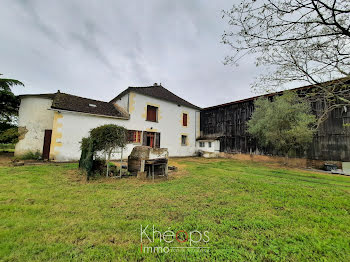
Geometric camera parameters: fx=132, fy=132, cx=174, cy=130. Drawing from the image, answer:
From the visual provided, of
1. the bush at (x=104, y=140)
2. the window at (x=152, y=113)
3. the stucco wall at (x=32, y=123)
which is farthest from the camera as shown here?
the window at (x=152, y=113)

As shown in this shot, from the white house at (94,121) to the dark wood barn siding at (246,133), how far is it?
10.5ft

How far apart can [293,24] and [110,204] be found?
6.03 meters

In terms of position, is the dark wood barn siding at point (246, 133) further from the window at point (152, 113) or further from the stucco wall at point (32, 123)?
the stucco wall at point (32, 123)

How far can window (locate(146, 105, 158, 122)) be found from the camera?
13.3m

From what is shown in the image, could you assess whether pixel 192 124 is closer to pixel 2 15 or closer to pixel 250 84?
pixel 250 84

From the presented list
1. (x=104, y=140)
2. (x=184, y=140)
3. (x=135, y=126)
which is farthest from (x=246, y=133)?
(x=104, y=140)

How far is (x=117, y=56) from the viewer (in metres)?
12.2

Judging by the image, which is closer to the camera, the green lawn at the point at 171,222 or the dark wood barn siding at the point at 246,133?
the green lawn at the point at 171,222

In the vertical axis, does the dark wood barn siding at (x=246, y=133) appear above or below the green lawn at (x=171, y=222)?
above

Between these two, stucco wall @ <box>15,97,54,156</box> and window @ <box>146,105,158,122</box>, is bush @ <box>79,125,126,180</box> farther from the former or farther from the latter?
window @ <box>146,105,158,122</box>

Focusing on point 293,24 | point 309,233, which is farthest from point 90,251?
point 293,24

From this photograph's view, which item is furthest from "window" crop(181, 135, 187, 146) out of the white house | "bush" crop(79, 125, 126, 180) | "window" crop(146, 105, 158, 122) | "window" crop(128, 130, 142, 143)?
"bush" crop(79, 125, 126, 180)

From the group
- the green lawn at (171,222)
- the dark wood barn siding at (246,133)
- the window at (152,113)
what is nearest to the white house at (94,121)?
the window at (152,113)

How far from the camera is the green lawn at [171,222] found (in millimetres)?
1700
